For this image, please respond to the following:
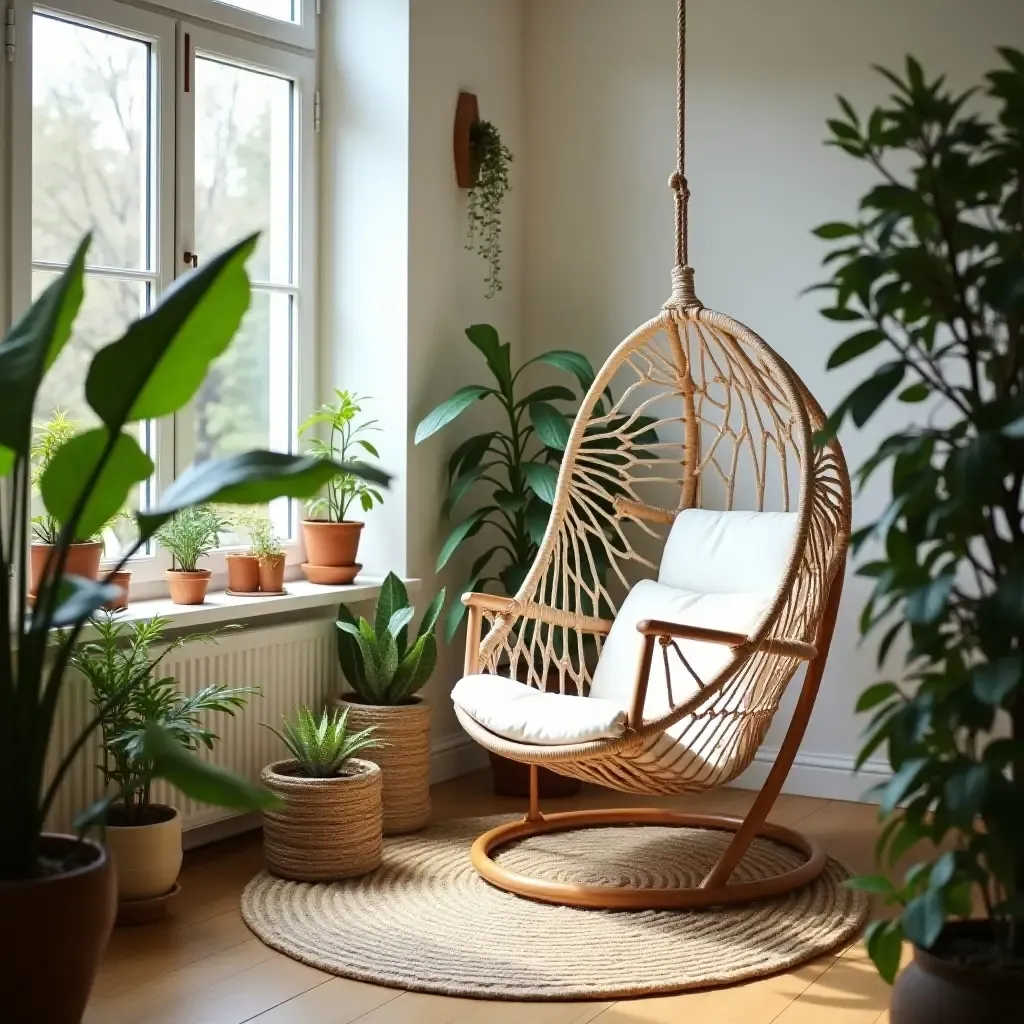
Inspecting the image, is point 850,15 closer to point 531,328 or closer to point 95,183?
point 531,328

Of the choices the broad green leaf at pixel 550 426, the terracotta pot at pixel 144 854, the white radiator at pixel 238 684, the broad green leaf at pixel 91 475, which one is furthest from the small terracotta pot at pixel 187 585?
the broad green leaf at pixel 91 475

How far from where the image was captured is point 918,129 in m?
1.76

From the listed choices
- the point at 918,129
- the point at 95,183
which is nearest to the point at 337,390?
the point at 95,183

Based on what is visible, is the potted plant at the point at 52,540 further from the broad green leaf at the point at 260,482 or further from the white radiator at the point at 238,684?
the broad green leaf at the point at 260,482

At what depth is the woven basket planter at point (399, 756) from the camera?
12.4 feet

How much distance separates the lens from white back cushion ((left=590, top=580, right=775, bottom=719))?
3.51 m

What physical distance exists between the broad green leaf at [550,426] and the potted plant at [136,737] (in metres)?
1.26

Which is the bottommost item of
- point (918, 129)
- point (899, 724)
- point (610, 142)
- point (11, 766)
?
point (11, 766)

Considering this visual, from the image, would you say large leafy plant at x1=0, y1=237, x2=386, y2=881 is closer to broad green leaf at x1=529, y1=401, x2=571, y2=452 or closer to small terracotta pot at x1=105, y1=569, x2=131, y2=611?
small terracotta pot at x1=105, y1=569, x2=131, y2=611

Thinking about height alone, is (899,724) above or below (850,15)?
below

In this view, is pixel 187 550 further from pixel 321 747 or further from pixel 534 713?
pixel 534 713

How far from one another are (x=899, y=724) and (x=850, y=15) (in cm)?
310

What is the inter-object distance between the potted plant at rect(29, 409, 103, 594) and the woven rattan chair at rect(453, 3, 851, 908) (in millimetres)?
923

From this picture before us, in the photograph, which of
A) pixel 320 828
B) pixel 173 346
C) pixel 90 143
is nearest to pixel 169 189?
pixel 90 143
